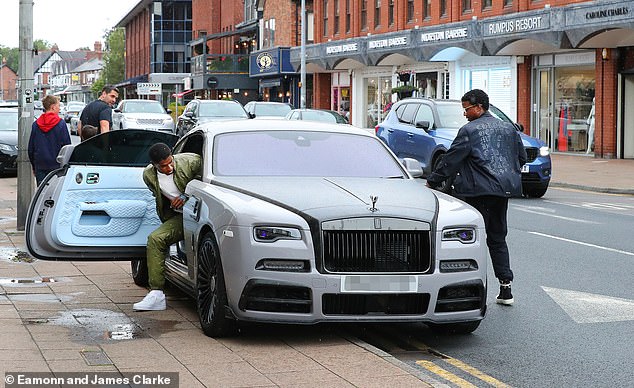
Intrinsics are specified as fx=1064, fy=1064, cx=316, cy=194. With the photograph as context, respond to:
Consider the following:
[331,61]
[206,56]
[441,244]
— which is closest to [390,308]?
[441,244]

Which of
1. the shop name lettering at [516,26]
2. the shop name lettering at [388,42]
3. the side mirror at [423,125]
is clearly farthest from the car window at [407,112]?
the shop name lettering at [388,42]

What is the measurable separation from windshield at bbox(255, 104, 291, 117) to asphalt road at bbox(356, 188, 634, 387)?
944 inches

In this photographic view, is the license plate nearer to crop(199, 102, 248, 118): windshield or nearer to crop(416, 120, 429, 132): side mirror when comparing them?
crop(416, 120, 429, 132): side mirror

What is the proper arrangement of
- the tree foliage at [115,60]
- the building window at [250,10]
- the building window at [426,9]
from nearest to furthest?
the building window at [426,9] → the building window at [250,10] → the tree foliage at [115,60]

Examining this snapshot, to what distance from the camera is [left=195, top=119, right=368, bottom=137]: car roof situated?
29.7 feet

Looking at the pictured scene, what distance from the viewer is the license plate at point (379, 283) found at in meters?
7.20

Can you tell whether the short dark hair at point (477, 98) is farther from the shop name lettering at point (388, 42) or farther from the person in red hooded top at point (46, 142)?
the shop name lettering at point (388, 42)

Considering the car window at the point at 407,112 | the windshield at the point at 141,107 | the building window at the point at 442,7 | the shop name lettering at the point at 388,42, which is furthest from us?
the shop name lettering at the point at 388,42

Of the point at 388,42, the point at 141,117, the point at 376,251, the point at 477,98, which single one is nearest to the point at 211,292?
the point at 376,251

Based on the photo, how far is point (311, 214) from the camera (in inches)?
287

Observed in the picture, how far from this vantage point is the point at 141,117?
122 ft

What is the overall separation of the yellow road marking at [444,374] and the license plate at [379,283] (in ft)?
1.67

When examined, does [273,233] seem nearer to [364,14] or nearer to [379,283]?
[379,283]

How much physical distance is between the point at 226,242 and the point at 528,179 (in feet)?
46.5
